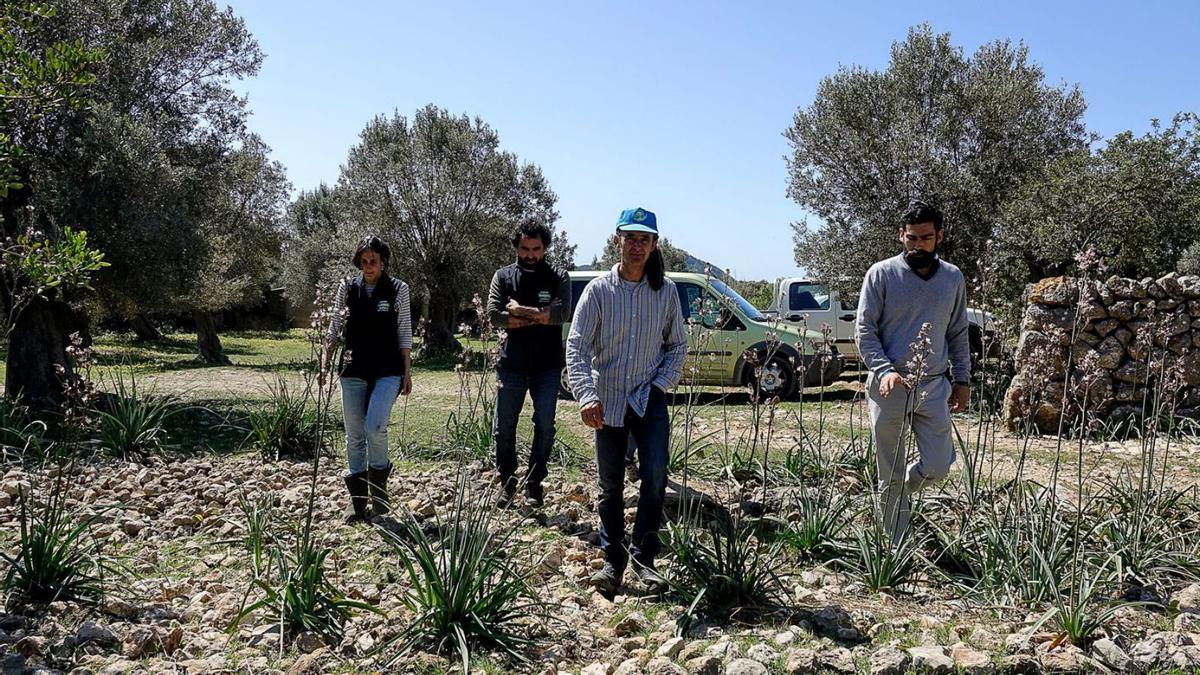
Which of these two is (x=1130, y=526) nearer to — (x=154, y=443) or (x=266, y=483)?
(x=266, y=483)

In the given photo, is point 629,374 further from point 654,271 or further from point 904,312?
point 904,312

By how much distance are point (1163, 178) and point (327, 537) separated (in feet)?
41.6

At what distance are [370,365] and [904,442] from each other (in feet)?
10.0

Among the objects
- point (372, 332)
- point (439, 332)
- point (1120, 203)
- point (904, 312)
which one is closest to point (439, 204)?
point (439, 332)

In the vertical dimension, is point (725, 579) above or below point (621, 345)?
below

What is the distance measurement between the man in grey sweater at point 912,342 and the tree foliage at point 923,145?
35.0 ft

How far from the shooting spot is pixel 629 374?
4.01 meters

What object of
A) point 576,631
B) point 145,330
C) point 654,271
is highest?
point 654,271

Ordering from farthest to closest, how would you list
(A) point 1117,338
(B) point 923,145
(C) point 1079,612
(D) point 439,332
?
(D) point 439,332 < (B) point 923,145 < (A) point 1117,338 < (C) point 1079,612

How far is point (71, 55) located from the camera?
4438 millimetres

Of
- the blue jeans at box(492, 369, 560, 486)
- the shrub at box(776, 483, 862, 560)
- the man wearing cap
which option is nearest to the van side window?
the blue jeans at box(492, 369, 560, 486)

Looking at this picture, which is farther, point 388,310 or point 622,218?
point 388,310

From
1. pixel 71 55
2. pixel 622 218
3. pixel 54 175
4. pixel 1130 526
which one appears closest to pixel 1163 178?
pixel 1130 526

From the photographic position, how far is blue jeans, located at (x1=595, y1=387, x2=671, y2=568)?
3949 millimetres
